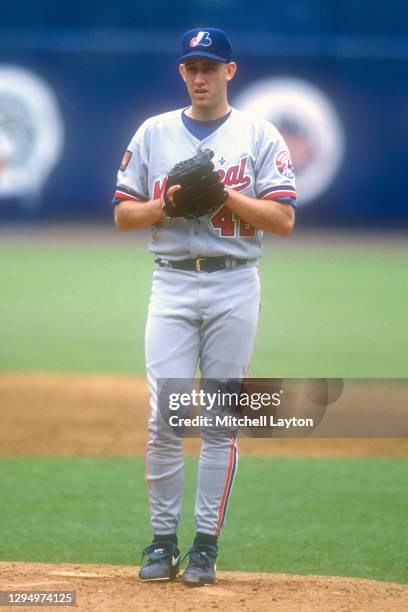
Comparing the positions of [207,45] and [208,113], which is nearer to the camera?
[207,45]

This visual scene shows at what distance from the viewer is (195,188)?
395 centimetres

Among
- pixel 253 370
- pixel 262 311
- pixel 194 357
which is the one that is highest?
pixel 194 357

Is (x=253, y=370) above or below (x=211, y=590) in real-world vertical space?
above

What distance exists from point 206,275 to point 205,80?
70 centimetres

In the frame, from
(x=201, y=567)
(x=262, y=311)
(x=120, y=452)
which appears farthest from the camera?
(x=262, y=311)

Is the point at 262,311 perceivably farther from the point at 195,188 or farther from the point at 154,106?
the point at 195,188

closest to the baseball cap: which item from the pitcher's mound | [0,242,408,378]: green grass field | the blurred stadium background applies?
the pitcher's mound

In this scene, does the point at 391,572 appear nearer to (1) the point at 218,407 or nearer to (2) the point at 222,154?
(1) the point at 218,407

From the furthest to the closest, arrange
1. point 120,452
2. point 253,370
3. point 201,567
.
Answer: point 253,370
point 120,452
point 201,567

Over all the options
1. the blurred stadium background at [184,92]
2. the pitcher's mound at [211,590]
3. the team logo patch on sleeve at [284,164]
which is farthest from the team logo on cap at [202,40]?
the blurred stadium background at [184,92]

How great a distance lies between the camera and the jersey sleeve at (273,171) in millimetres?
4176

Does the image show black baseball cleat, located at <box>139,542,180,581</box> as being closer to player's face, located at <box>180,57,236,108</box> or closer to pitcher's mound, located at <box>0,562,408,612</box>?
pitcher's mound, located at <box>0,562,408,612</box>

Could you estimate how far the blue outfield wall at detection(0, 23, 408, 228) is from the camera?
19.3 m

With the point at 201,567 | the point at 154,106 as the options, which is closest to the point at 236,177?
the point at 201,567
